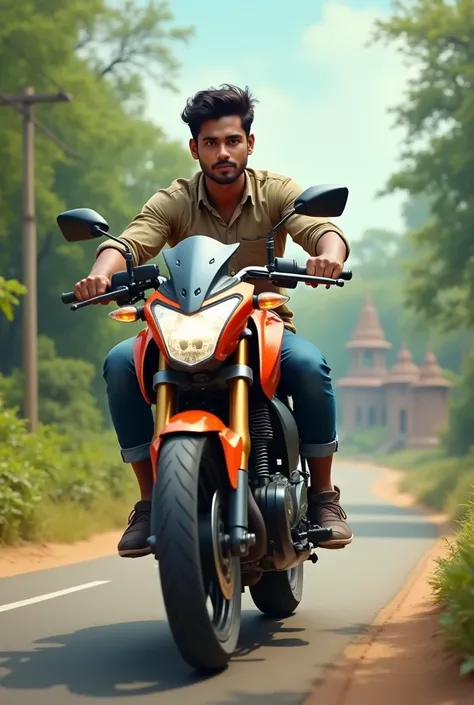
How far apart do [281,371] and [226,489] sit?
81 centimetres

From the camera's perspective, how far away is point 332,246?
621 cm

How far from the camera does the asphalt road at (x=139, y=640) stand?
17.0ft

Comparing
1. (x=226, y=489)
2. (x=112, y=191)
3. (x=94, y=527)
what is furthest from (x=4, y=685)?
(x=112, y=191)

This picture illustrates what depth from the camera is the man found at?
5941 mm

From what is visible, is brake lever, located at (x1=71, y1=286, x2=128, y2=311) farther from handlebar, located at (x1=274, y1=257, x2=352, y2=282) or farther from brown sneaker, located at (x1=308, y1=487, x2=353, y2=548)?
brown sneaker, located at (x1=308, y1=487, x2=353, y2=548)

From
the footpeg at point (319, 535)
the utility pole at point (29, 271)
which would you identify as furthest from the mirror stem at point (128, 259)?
the utility pole at point (29, 271)

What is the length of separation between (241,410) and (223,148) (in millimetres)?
1364

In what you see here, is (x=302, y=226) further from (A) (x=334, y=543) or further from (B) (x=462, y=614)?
(B) (x=462, y=614)

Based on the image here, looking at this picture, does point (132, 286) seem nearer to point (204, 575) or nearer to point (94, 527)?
point (204, 575)

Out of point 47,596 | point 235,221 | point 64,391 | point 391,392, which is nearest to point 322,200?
point 235,221

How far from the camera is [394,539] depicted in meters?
16.9

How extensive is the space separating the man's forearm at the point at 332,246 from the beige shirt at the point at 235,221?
2.7 inches

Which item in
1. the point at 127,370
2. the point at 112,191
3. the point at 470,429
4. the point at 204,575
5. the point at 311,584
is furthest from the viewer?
the point at 470,429

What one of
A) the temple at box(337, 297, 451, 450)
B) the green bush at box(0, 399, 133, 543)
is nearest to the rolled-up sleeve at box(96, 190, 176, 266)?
the green bush at box(0, 399, 133, 543)
